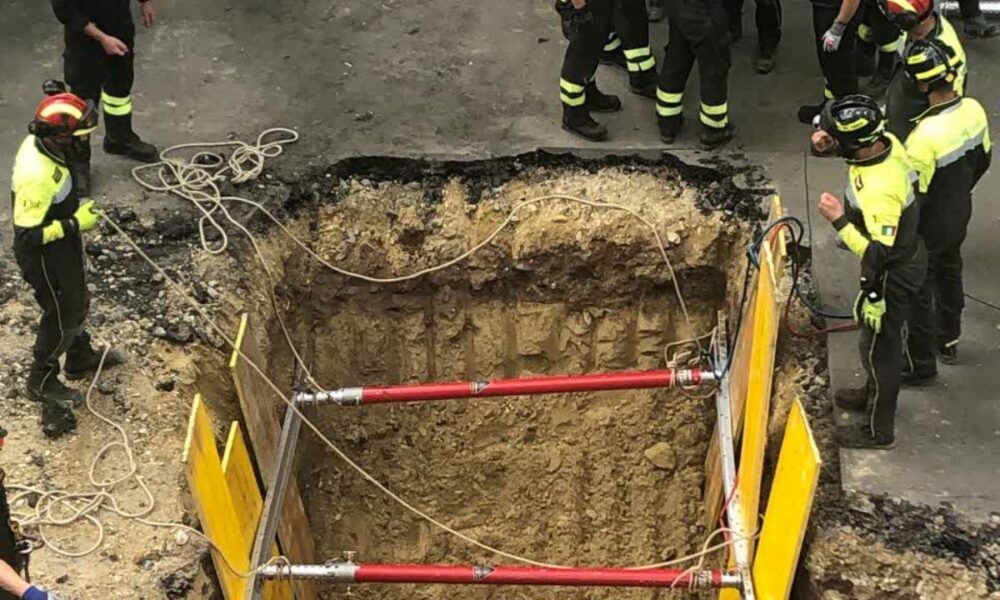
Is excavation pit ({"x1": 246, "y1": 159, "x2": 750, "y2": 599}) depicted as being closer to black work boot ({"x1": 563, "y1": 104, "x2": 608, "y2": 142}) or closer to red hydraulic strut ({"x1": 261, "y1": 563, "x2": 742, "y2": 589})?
black work boot ({"x1": 563, "y1": 104, "x2": 608, "y2": 142})

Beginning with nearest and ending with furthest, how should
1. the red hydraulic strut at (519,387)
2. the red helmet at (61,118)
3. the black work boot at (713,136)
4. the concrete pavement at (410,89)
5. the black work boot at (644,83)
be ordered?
the red helmet at (61,118)
the red hydraulic strut at (519,387)
the concrete pavement at (410,89)
the black work boot at (713,136)
the black work boot at (644,83)

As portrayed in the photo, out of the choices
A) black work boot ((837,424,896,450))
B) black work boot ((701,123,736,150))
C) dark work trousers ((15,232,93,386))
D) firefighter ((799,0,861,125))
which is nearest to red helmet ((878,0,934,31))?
firefighter ((799,0,861,125))

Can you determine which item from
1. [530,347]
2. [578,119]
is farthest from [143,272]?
[578,119]

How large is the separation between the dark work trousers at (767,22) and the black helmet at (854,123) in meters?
3.48

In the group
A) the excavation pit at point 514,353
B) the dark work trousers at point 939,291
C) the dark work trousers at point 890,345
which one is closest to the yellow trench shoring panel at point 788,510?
the dark work trousers at point 890,345

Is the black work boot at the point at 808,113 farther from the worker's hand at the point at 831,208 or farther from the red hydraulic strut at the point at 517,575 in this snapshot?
the red hydraulic strut at the point at 517,575

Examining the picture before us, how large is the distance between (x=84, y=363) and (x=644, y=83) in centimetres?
435

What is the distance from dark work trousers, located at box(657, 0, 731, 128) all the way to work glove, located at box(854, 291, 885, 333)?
2.51 m

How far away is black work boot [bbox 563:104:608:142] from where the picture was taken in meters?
7.69

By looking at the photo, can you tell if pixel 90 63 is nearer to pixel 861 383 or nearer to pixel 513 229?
pixel 513 229

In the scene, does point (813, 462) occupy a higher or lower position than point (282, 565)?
higher

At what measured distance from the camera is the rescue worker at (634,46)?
7.77 meters

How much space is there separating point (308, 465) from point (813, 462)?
3729 millimetres

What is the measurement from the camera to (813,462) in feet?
14.9
